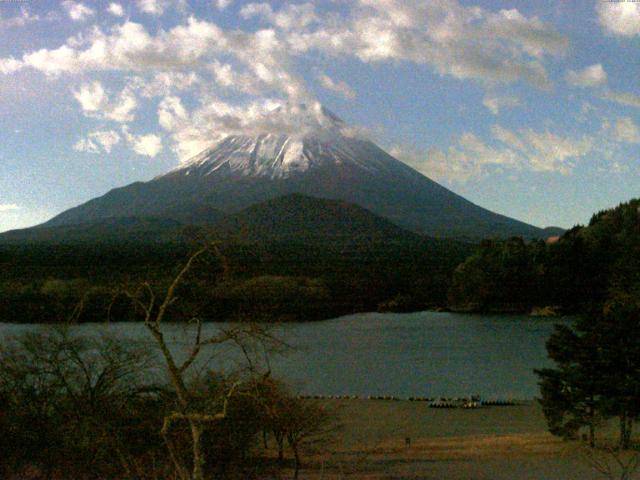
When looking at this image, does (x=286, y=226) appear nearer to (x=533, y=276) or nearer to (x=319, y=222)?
(x=319, y=222)

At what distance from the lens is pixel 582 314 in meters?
11.2

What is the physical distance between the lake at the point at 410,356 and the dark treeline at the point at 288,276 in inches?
47.3

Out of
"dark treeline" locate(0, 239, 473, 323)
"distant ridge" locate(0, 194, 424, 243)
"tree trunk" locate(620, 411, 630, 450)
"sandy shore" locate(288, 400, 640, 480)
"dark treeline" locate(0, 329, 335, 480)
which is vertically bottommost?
"sandy shore" locate(288, 400, 640, 480)

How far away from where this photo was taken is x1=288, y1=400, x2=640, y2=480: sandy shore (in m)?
8.95

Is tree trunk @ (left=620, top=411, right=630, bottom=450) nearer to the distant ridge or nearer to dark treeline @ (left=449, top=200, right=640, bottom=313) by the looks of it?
dark treeline @ (left=449, top=200, right=640, bottom=313)

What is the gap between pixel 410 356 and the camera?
23344mm

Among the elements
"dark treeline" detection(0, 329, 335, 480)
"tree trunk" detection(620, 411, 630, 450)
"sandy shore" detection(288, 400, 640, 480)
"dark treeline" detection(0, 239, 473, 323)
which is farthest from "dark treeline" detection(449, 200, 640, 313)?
"dark treeline" detection(0, 329, 335, 480)

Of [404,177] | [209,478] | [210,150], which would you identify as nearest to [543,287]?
[209,478]

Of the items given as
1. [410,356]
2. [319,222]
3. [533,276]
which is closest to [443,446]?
[410,356]

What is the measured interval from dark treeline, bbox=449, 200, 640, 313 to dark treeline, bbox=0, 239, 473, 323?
2444mm

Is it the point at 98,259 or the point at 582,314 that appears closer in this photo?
the point at 582,314

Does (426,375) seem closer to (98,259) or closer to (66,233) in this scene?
(98,259)

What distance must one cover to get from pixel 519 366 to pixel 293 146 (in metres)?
68.6


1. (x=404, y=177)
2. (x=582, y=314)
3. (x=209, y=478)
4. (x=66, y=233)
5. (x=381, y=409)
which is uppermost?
(x=404, y=177)
